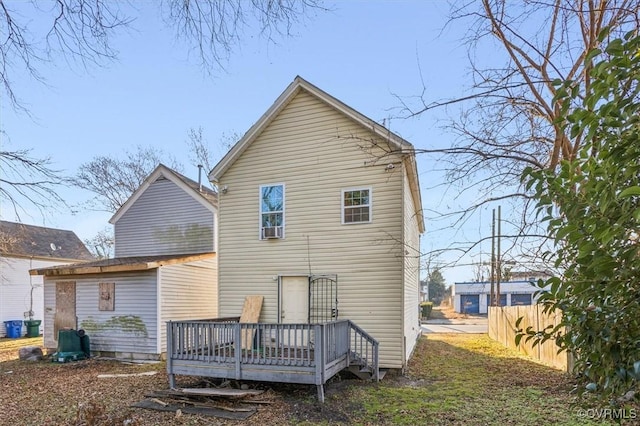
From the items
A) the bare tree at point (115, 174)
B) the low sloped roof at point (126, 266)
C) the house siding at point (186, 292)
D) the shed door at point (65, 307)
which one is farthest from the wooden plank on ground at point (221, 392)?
the bare tree at point (115, 174)

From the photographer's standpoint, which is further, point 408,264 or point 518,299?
point 518,299

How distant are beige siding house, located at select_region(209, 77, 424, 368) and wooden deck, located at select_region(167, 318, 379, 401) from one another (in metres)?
1.21

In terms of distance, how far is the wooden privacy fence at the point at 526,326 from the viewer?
33.3 feet

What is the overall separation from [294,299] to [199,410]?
4063 mm

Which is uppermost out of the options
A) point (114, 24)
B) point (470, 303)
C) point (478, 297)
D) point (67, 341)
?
point (114, 24)

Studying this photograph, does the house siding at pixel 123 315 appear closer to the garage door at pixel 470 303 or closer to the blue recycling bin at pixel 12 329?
the blue recycling bin at pixel 12 329

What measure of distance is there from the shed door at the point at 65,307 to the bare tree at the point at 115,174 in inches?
454

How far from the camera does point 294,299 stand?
1070 cm

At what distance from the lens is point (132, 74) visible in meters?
4.06

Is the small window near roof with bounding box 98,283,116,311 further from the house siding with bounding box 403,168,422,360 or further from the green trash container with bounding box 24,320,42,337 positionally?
the green trash container with bounding box 24,320,42,337

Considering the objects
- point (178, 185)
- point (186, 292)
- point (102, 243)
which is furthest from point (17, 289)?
point (186, 292)

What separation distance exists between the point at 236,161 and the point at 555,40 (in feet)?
28.3

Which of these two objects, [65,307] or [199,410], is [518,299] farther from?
[199,410]

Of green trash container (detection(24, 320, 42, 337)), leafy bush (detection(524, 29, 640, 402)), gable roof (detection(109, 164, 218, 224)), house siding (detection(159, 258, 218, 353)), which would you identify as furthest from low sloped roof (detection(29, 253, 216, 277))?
leafy bush (detection(524, 29, 640, 402))
